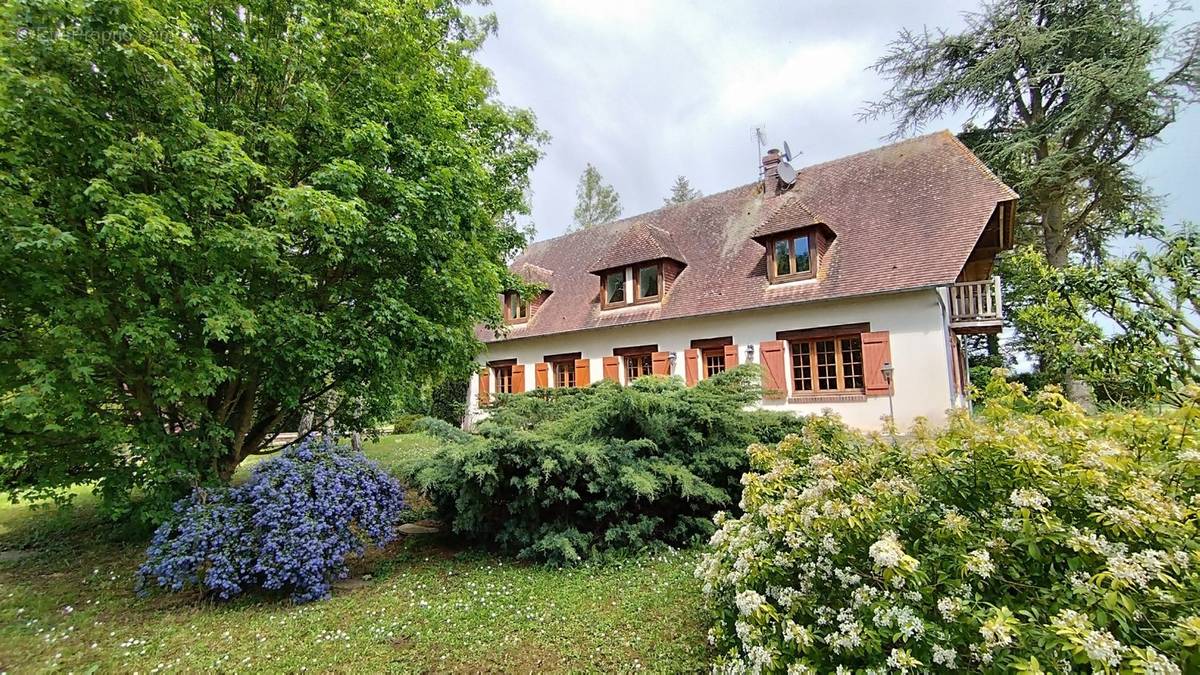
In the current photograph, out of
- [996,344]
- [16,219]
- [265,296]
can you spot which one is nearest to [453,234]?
[265,296]

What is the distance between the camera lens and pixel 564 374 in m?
15.2

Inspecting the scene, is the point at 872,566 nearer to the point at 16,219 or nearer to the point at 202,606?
the point at 202,606

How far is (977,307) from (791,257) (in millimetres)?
3699

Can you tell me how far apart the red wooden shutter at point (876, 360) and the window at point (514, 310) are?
9.75 m

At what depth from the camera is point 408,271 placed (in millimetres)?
5820

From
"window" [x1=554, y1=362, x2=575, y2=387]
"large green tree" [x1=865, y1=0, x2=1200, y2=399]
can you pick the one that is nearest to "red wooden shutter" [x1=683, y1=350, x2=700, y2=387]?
"window" [x1=554, y1=362, x2=575, y2=387]

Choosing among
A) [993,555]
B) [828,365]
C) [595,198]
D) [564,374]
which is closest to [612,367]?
[564,374]

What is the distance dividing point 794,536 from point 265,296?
493 cm

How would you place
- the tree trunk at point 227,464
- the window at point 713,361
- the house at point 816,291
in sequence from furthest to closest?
the window at point 713,361, the house at point 816,291, the tree trunk at point 227,464

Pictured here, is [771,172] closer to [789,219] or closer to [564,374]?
[789,219]

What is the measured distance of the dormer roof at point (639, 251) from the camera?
1328cm

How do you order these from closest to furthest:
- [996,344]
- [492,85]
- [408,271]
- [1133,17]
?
[408,271], [492,85], [1133,17], [996,344]

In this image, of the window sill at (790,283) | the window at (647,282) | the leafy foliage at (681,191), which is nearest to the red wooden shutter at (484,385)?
the window at (647,282)

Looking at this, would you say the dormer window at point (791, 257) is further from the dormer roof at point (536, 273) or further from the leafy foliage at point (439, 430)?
the leafy foliage at point (439, 430)
